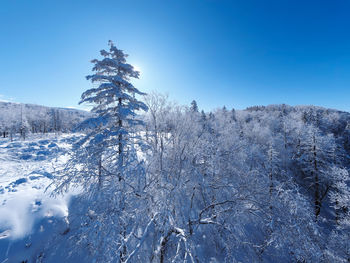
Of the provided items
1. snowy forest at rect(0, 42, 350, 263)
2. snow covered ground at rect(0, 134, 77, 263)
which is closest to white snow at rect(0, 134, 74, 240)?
snow covered ground at rect(0, 134, 77, 263)

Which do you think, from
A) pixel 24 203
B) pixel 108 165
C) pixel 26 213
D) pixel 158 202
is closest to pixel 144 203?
pixel 158 202

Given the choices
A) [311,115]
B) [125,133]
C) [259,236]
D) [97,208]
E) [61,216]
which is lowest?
[259,236]

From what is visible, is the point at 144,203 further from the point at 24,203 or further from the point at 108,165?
the point at 24,203

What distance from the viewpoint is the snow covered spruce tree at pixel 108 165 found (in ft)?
15.8

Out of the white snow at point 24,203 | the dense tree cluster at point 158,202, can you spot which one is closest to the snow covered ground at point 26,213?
the white snow at point 24,203

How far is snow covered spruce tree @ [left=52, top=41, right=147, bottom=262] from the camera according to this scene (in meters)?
4.81

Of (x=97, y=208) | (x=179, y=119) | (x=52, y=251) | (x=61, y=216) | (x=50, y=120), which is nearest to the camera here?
(x=97, y=208)

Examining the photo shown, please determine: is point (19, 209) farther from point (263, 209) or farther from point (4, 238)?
point (263, 209)

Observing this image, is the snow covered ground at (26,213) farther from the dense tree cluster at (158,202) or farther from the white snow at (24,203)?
the dense tree cluster at (158,202)

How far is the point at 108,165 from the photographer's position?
6367mm

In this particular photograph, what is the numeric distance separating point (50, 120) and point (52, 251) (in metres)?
68.8

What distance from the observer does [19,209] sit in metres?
7.56

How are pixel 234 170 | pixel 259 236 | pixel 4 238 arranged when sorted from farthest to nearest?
pixel 259 236
pixel 234 170
pixel 4 238

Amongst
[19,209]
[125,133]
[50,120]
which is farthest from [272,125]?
[50,120]
